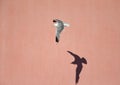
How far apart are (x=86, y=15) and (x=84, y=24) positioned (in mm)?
79

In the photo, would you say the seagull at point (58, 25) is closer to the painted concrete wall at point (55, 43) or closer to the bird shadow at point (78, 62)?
the painted concrete wall at point (55, 43)

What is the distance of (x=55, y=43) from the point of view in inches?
71.8

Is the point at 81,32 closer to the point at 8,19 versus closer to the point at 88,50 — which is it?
the point at 88,50

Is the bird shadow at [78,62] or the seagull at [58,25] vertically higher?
the seagull at [58,25]

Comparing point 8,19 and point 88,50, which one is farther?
point 8,19

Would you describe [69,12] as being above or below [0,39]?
above

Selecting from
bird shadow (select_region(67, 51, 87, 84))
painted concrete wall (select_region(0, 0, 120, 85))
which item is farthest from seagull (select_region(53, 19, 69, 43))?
bird shadow (select_region(67, 51, 87, 84))

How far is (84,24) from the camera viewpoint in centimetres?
180

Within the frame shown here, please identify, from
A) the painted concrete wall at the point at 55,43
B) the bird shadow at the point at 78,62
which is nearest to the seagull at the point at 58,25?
the painted concrete wall at the point at 55,43

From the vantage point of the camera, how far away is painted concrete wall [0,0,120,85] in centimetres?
174

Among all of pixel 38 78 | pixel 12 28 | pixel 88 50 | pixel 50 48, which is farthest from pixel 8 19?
pixel 88 50

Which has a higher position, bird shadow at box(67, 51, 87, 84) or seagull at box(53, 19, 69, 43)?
seagull at box(53, 19, 69, 43)

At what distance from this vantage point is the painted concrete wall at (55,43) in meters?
1.74

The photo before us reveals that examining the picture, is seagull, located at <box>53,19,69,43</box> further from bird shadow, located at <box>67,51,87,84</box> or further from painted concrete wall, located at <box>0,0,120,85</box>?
bird shadow, located at <box>67,51,87,84</box>
